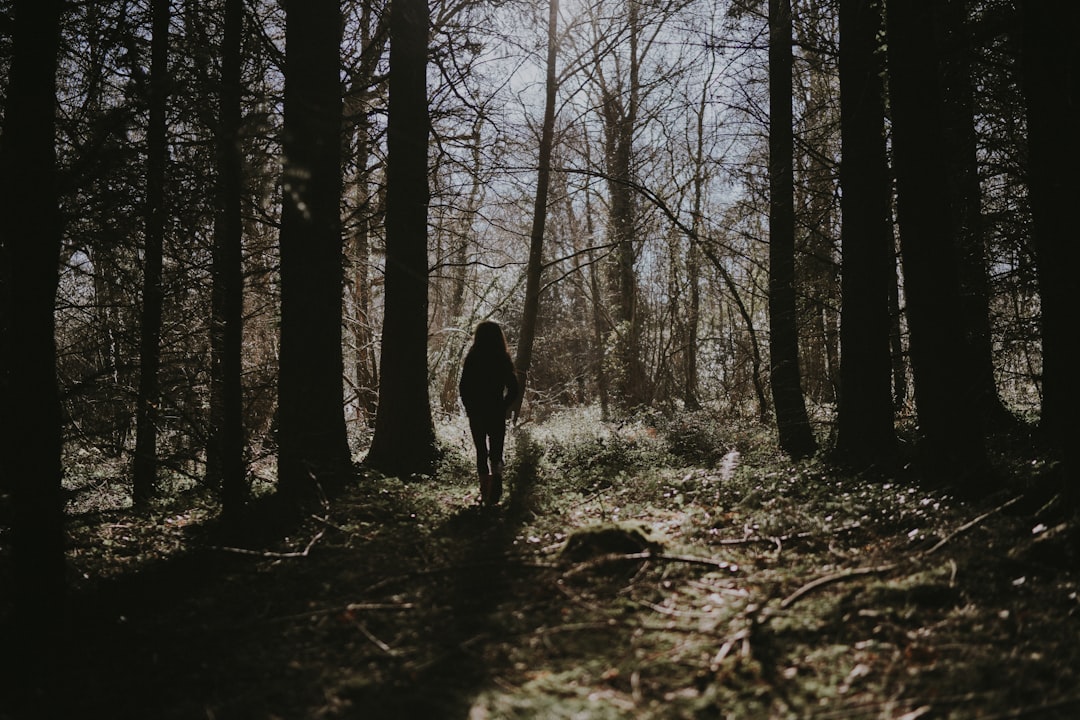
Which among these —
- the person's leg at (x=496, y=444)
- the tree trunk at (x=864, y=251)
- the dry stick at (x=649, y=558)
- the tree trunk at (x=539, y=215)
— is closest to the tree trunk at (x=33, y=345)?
the dry stick at (x=649, y=558)

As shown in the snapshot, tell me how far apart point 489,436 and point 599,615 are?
384cm

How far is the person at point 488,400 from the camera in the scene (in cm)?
798

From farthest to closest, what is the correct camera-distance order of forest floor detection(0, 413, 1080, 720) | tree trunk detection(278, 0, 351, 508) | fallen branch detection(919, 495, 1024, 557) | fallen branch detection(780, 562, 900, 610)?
tree trunk detection(278, 0, 351, 508), fallen branch detection(919, 495, 1024, 557), fallen branch detection(780, 562, 900, 610), forest floor detection(0, 413, 1080, 720)

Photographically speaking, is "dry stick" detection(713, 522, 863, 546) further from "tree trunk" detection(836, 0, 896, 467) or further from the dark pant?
"tree trunk" detection(836, 0, 896, 467)

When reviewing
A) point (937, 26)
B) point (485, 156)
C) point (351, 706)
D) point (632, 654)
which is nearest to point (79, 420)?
point (351, 706)

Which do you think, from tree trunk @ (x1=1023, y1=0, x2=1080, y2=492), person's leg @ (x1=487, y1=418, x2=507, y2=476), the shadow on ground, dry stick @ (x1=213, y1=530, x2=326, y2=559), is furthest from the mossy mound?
tree trunk @ (x1=1023, y1=0, x2=1080, y2=492)

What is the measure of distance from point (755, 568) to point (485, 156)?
952 centimetres

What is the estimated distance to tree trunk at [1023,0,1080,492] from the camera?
15.3ft

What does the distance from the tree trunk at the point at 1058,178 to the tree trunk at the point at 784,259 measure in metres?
6.00

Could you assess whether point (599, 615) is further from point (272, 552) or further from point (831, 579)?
point (272, 552)

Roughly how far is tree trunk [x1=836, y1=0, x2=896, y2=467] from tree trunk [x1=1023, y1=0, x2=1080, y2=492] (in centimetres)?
428

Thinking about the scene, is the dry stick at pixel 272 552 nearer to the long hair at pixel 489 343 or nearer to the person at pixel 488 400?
the person at pixel 488 400

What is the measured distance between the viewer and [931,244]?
6.77 m

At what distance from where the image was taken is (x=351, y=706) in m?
3.44
